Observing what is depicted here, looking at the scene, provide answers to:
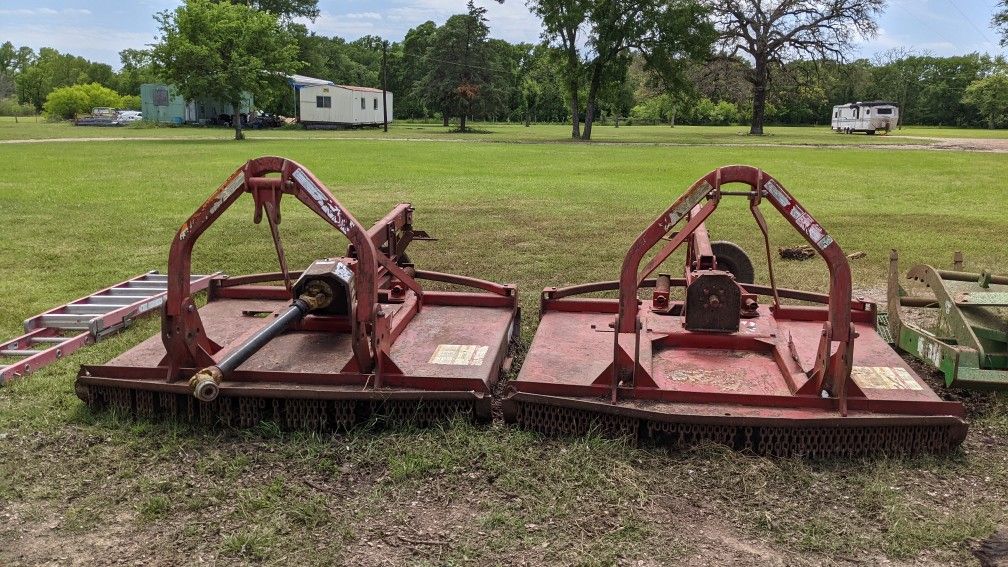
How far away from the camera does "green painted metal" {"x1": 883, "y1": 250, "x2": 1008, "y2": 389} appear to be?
4605mm

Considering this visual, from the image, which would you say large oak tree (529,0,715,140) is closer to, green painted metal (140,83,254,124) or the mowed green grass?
the mowed green grass

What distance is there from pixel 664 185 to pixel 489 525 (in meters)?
14.7

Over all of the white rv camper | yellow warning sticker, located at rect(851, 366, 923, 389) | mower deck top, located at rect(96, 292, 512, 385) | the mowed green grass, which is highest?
the white rv camper

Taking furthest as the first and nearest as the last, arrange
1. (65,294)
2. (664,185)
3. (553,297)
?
(664,185), (65,294), (553,297)

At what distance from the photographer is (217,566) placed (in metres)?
3.09

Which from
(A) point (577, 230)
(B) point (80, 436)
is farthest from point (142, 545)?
(A) point (577, 230)

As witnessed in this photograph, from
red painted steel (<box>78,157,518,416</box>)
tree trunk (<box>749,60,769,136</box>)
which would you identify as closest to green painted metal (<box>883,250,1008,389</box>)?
red painted steel (<box>78,157,518,416</box>)

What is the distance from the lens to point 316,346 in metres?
4.85

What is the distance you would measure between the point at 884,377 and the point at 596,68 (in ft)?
130

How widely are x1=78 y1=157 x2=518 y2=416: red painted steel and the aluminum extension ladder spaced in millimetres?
815

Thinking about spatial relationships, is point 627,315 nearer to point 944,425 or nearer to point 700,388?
point 700,388

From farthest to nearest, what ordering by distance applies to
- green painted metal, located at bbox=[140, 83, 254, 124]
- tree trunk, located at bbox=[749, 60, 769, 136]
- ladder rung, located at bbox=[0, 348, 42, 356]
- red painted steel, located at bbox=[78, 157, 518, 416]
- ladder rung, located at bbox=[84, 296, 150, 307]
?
green painted metal, located at bbox=[140, 83, 254, 124], tree trunk, located at bbox=[749, 60, 769, 136], ladder rung, located at bbox=[84, 296, 150, 307], ladder rung, located at bbox=[0, 348, 42, 356], red painted steel, located at bbox=[78, 157, 518, 416]

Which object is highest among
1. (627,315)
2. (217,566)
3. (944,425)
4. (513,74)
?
(513,74)

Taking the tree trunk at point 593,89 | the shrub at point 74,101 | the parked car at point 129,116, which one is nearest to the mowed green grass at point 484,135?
the tree trunk at point 593,89
